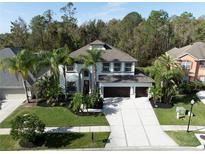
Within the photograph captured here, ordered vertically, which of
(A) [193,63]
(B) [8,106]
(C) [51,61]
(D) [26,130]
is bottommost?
(B) [8,106]

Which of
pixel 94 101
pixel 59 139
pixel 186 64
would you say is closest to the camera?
pixel 59 139

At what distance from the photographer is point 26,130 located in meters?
17.0

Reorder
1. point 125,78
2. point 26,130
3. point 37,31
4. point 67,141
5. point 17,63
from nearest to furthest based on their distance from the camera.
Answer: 1. point 26,130
2. point 67,141
3. point 17,63
4. point 125,78
5. point 37,31

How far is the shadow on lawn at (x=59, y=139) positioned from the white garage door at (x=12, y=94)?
1160 centimetres

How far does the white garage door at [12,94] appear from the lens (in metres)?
28.5

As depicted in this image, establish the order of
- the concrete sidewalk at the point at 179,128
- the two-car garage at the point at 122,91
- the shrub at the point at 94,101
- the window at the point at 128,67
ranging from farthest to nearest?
1. the window at the point at 128,67
2. the two-car garage at the point at 122,91
3. the shrub at the point at 94,101
4. the concrete sidewalk at the point at 179,128

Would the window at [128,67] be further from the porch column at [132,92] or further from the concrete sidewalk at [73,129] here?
the concrete sidewalk at [73,129]

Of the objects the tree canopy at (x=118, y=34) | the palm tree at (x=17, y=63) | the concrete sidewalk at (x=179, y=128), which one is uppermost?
the tree canopy at (x=118, y=34)

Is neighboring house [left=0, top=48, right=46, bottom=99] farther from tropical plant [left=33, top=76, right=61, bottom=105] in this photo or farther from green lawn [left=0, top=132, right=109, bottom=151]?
green lawn [left=0, top=132, right=109, bottom=151]

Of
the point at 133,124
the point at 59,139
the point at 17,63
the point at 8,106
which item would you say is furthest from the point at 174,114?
the point at 8,106

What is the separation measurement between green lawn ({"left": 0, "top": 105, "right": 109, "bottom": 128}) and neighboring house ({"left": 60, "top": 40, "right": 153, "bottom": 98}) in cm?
478

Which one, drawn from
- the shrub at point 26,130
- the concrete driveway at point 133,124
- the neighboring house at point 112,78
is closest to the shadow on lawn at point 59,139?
the shrub at point 26,130

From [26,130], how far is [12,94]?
13.3 m

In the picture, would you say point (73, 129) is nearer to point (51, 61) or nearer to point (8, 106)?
point (51, 61)
